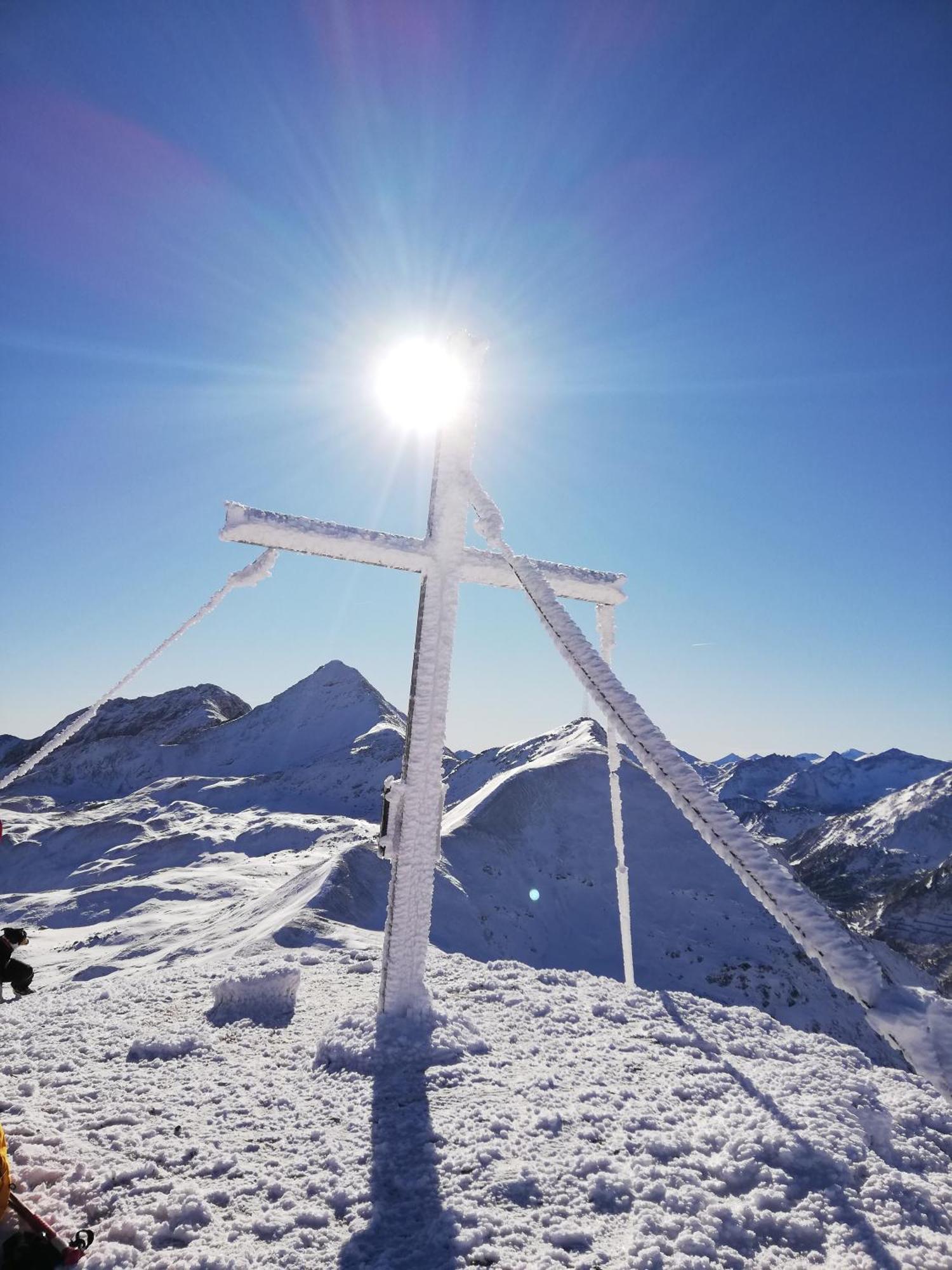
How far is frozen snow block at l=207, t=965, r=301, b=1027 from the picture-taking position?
6.93 m

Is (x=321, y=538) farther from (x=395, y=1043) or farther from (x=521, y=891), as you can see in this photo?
(x=521, y=891)

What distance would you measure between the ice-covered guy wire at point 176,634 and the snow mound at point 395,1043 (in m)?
3.73

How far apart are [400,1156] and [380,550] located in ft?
15.9

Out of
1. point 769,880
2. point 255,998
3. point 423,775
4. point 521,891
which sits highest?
point 423,775

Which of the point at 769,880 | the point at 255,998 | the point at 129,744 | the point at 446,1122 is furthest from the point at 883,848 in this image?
the point at 769,880

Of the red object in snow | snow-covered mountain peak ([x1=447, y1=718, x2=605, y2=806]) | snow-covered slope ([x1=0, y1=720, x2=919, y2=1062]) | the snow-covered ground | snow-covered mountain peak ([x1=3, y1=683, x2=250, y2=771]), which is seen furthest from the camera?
snow-covered mountain peak ([x1=3, y1=683, x2=250, y2=771])

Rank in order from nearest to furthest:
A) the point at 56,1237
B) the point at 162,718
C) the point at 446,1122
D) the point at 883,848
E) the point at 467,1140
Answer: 1. the point at 56,1237
2. the point at 467,1140
3. the point at 446,1122
4. the point at 162,718
5. the point at 883,848

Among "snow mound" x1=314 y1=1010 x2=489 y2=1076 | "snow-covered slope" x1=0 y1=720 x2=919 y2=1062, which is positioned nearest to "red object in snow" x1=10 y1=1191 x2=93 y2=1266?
"snow mound" x1=314 y1=1010 x2=489 y2=1076

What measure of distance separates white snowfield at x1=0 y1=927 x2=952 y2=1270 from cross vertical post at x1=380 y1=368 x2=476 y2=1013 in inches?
22.9

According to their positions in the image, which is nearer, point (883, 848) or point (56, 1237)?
point (56, 1237)

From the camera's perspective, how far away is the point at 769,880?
2672 mm

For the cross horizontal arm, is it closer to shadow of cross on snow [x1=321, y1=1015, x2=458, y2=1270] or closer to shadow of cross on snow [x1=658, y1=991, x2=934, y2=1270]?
shadow of cross on snow [x1=321, y1=1015, x2=458, y2=1270]

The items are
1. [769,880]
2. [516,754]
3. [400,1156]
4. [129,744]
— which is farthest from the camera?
[129,744]

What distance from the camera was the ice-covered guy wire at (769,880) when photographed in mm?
2207
